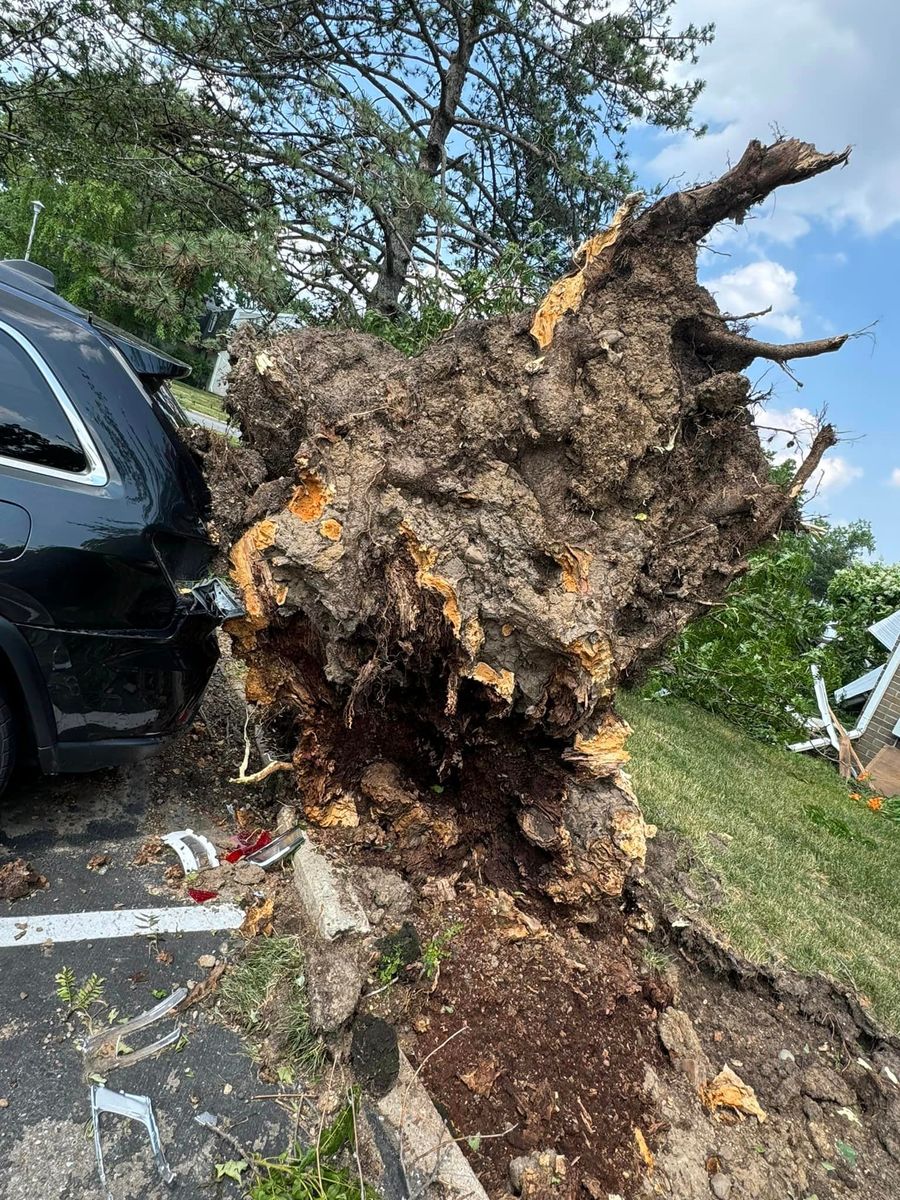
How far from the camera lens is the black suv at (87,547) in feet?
8.20

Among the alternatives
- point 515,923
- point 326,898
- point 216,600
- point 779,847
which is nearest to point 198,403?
point 216,600

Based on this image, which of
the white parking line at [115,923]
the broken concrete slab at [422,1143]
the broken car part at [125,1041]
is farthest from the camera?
the white parking line at [115,923]

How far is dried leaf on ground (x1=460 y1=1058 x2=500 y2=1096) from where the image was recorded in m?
2.25

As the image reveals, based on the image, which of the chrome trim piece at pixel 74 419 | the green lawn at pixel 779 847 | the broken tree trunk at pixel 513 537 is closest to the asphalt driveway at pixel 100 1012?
the broken tree trunk at pixel 513 537

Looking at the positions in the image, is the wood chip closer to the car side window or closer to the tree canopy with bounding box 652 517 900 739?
the car side window

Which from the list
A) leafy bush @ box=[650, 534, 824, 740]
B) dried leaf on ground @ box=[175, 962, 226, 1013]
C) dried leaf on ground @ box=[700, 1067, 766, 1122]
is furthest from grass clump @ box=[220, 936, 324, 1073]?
leafy bush @ box=[650, 534, 824, 740]

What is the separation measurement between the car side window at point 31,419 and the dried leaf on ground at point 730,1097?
3.38m

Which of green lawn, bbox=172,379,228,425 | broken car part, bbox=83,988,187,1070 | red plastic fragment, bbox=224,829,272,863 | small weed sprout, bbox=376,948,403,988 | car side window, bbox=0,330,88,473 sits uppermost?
car side window, bbox=0,330,88,473

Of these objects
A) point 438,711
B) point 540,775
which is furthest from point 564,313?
point 540,775

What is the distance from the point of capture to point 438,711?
305 centimetres

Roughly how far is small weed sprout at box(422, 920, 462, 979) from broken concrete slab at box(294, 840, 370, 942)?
26 centimetres

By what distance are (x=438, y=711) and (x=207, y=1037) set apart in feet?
4.74

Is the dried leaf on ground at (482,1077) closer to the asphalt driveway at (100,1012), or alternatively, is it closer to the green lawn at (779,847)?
the asphalt driveway at (100,1012)

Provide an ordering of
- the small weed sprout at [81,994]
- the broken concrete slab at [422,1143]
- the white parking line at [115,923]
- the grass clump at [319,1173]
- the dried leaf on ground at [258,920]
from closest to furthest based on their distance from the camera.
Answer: the grass clump at [319,1173], the broken concrete slab at [422,1143], the small weed sprout at [81,994], the white parking line at [115,923], the dried leaf on ground at [258,920]
